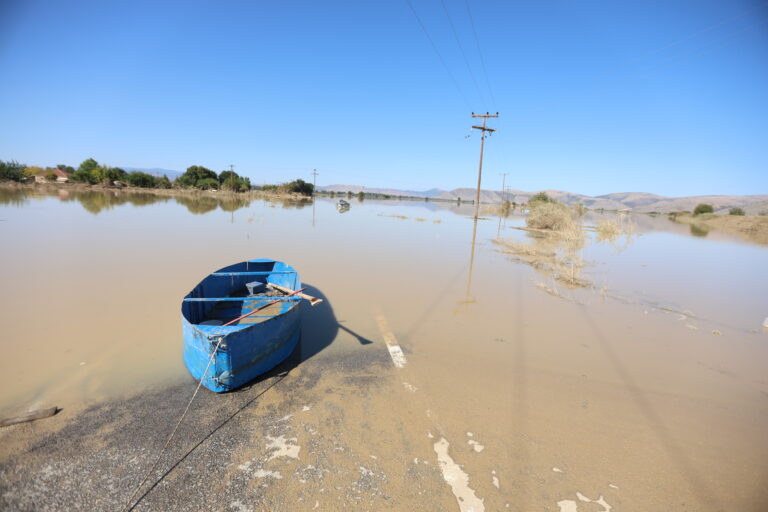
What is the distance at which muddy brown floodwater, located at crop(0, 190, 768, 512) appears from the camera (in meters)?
3.11

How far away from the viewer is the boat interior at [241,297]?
5672 millimetres

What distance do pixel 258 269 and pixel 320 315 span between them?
2.46 m

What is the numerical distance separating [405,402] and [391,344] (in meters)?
1.74

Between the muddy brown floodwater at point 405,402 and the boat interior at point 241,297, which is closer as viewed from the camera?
the muddy brown floodwater at point 405,402

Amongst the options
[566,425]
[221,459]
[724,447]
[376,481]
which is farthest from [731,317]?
[221,459]

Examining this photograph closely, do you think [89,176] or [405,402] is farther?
[89,176]

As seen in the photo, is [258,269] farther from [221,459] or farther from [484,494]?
[484,494]

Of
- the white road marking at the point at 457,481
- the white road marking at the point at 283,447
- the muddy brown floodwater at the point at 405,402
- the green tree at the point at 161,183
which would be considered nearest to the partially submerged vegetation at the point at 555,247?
the muddy brown floodwater at the point at 405,402

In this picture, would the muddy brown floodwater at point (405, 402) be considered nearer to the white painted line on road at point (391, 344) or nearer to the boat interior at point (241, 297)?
the white painted line on road at point (391, 344)

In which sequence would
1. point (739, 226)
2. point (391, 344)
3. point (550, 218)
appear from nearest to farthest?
point (391, 344), point (550, 218), point (739, 226)

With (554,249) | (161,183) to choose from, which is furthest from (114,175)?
(554,249)

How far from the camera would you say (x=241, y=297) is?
6.04m

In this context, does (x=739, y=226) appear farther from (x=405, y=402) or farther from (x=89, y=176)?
(x=89, y=176)

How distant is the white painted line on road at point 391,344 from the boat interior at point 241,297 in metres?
2.09
